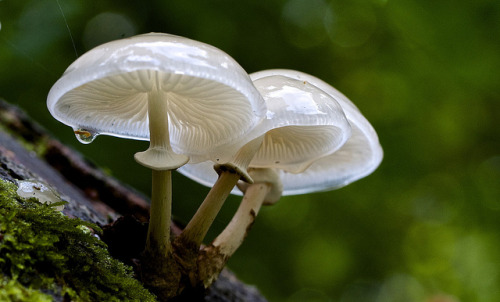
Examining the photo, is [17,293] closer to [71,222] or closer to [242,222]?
[71,222]

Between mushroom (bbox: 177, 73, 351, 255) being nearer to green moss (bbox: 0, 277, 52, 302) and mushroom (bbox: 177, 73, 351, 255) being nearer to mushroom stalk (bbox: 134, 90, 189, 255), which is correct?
mushroom stalk (bbox: 134, 90, 189, 255)

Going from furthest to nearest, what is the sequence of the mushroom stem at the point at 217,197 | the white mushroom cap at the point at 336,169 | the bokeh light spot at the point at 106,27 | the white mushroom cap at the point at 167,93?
1. the bokeh light spot at the point at 106,27
2. the white mushroom cap at the point at 336,169
3. the mushroom stem at the point at 217,197
4. the white mushroom cap at the point at 167,93

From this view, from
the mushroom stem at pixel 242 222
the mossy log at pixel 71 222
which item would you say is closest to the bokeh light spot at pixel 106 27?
the mossy log at pixel 71 222

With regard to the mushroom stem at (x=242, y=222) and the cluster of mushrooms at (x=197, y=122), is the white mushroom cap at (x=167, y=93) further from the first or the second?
the mushroom stem at (x=242, y=222)

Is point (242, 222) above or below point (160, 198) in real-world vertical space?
below

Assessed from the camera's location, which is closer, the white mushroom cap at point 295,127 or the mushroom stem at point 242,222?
the white mushroom cap at point 295,127

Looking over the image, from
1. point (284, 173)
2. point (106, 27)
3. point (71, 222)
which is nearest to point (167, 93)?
point (71, 222)

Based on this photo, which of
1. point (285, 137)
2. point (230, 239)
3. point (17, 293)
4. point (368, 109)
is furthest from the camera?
point (368, 109)

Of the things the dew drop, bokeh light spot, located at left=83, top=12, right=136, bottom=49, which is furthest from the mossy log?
bokeh light spot, located at left=83, top=12, right=136, bottom=49

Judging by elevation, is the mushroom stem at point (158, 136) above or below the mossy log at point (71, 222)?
above

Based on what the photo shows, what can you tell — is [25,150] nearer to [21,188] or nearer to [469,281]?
[21,188]
